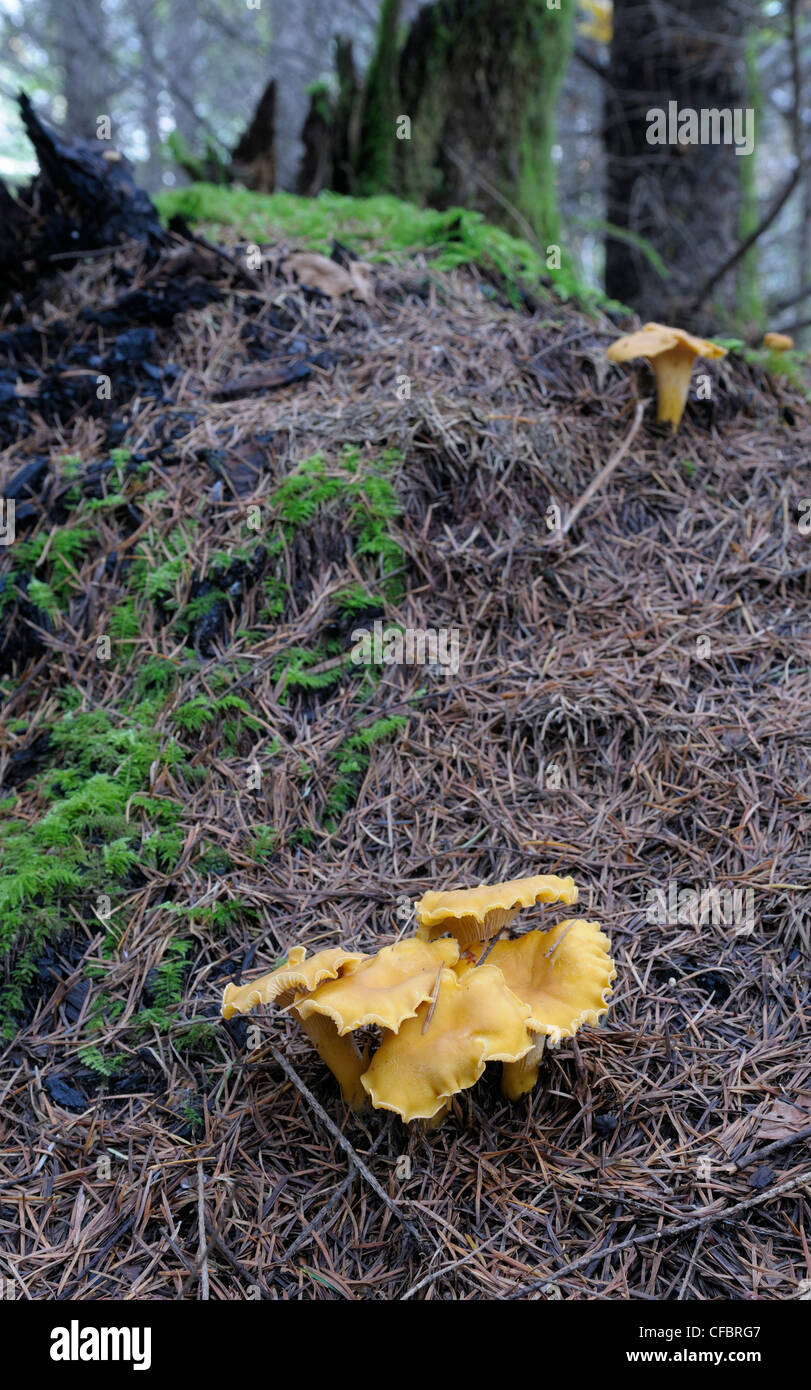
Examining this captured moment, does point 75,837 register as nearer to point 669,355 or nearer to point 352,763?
point 352,763

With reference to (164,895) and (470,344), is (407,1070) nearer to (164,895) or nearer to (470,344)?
(164,895)

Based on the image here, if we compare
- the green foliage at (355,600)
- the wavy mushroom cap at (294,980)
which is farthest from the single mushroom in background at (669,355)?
the wavy mushroom cap at (294,980)

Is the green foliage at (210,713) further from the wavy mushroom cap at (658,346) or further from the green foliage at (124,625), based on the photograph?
the wavy mushroom cap at (658,346)

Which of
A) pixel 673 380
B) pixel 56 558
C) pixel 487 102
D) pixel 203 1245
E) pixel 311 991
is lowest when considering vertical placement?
pixel 203 1245

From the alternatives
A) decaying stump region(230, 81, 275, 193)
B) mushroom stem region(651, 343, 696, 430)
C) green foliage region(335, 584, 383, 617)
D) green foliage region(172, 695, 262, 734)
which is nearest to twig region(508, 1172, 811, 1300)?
green foliage region(172, 695, 262, 734)

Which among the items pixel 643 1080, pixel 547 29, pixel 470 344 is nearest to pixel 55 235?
pixel 470 344

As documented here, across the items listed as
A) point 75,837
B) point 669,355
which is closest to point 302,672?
point 75,837
